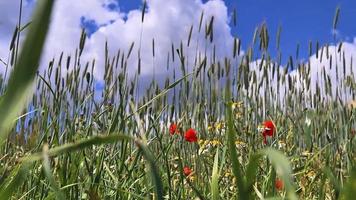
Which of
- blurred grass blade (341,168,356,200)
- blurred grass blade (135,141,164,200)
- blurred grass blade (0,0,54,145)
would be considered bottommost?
blurred grass blade (341,168,356,200)

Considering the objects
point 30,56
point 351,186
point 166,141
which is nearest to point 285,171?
point 351,186

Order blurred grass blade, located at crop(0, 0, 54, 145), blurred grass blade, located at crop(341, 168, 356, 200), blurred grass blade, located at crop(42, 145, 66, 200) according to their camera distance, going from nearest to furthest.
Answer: blurred grass blade, located at crop(0, 0, 54, 145)
blurred grass blade, located at crop(341, 168, 356, 200)
blurred grass blade, located at crop(42, 145, 66, 200)

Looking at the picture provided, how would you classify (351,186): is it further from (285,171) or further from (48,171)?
(48,171)

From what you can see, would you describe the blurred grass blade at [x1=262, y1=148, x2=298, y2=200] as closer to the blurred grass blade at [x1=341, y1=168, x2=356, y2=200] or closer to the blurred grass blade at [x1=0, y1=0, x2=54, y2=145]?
the blurred grass blade at [x1=341, y1=168, x2=356, y2=200]

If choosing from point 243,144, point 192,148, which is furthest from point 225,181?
point 192,148

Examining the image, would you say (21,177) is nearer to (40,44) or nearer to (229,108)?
(229,108)

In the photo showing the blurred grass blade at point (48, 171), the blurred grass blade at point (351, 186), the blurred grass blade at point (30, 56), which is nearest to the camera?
the blurred grass blade at point (30, 56)

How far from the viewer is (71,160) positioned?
1.21 m

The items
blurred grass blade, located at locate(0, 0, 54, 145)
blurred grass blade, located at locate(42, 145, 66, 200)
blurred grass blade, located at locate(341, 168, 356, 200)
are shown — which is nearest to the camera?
blurred grass blade, located at locate(0, 0, 54, 145)

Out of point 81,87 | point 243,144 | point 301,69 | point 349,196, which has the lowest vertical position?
point 349,196

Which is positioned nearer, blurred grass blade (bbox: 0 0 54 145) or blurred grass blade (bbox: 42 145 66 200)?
blurred grass blade (bbox: 0 0 54 145)

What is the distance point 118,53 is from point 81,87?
0.96 feet

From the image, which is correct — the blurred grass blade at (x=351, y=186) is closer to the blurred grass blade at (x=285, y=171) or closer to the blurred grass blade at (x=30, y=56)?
the blurred grass blade at (x=285, y=171)

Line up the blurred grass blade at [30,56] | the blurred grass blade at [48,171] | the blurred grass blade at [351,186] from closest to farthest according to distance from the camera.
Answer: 1. the blurred grass blade at [30,56]
2. the blurred grass blade at [351,186]
3. the blurred grass blade at [48,171]
